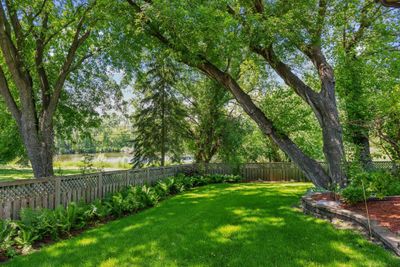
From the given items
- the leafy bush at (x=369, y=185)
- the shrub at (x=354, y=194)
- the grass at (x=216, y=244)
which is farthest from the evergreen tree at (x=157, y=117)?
the shrub at (x=354, y=194)

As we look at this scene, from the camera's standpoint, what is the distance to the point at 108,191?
7.76 m

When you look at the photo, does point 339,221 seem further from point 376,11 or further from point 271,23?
point 376,11

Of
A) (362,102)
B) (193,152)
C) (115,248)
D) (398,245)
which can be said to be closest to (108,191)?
(115,248)

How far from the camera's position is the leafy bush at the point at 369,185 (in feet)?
17.9

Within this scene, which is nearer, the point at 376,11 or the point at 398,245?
the point at 398,245

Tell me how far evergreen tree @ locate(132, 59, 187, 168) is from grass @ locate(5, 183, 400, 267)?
7971 mm

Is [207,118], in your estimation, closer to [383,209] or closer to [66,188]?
[66,188]

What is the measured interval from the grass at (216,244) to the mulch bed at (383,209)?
587 millimetres

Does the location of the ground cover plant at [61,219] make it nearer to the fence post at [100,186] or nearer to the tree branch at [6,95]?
the fence post at [100,186]

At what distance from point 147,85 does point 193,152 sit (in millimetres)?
4796

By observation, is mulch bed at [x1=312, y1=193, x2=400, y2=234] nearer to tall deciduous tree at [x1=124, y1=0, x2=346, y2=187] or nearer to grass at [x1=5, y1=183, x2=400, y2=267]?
grass at [x1=5, y1=183, x2=400, y2=267]

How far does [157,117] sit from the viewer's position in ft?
46.0

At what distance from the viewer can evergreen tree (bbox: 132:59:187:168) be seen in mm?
13961

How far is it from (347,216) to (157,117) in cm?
1058
